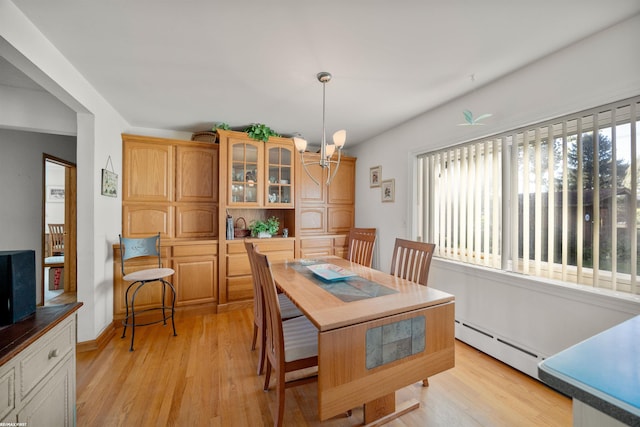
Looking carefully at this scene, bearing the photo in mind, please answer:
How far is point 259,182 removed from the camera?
3.48 metres

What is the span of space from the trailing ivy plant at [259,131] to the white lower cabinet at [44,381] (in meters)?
2.63

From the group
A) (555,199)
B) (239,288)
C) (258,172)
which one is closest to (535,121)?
(555,199)

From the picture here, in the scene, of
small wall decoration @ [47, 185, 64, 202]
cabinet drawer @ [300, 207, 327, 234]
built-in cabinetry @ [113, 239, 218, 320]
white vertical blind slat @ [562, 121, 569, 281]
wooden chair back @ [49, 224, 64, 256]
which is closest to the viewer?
white vertical blind slat @ [562, 121, 569, 281]

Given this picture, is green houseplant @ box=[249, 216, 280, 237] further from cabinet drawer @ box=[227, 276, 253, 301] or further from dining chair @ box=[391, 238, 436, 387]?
dining chair @ box=[391, 238, 436, 387]

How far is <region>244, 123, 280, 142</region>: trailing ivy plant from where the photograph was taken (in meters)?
3.35

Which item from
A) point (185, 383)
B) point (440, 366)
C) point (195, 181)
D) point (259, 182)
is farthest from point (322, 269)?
point (195, 181)

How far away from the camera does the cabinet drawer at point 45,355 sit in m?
0.95

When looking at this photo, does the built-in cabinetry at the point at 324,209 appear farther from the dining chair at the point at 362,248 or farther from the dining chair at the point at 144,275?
the dining chair at the point at 144,275

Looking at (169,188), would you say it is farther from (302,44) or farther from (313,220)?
(302,44)

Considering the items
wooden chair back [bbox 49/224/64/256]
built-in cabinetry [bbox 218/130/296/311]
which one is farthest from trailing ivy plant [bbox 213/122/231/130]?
wooden chair back [bbox 49/224/64/256]

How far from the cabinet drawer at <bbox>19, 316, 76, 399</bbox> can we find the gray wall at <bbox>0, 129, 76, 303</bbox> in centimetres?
285

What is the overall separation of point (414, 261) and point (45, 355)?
7.32 feet

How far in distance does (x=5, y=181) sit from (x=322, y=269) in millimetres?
3876

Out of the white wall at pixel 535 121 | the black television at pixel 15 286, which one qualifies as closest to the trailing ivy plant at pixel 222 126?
the white wall at pixel 535 121
